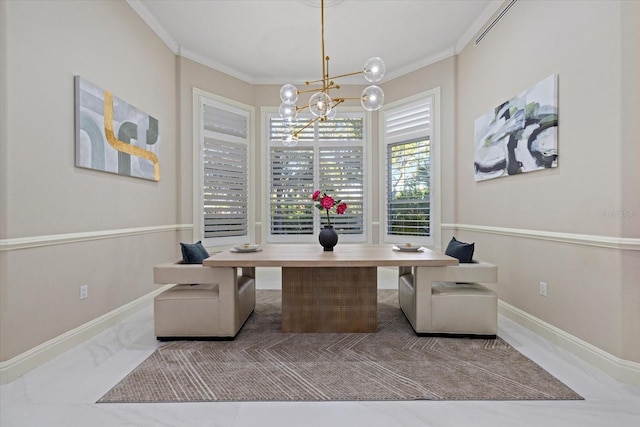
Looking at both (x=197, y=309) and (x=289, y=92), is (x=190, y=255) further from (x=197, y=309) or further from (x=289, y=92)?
(x=289, y=92)

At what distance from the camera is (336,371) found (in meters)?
2.25

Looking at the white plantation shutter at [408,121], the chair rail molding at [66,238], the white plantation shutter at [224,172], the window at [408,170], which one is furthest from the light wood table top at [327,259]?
the white plantation shutter at [408,121]

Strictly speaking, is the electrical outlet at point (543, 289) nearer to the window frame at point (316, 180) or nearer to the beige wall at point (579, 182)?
the beige wall at point (579, 182)

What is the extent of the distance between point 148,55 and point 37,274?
2737 mm

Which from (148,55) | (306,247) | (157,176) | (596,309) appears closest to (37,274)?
(157,176)

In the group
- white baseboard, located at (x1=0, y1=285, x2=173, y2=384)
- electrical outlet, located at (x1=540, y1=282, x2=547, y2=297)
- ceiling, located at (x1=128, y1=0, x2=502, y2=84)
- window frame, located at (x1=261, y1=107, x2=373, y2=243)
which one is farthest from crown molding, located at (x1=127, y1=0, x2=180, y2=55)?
electrical outlet, located at (x1=540, y1=282, x2=547, y2=297)

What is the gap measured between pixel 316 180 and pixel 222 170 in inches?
59.4

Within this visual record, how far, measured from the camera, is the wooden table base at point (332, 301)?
2.97 m

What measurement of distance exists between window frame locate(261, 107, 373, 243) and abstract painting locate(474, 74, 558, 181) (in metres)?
1.92

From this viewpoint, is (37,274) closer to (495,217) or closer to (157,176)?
(157,176)

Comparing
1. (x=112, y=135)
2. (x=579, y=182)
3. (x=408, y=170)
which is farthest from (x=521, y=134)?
(x=112, y=135)

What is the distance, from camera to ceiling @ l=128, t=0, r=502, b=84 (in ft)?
11.8

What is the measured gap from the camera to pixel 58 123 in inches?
101

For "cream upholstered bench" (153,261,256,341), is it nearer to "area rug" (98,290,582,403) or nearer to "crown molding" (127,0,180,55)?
"area rug" (98,290,582,403)
